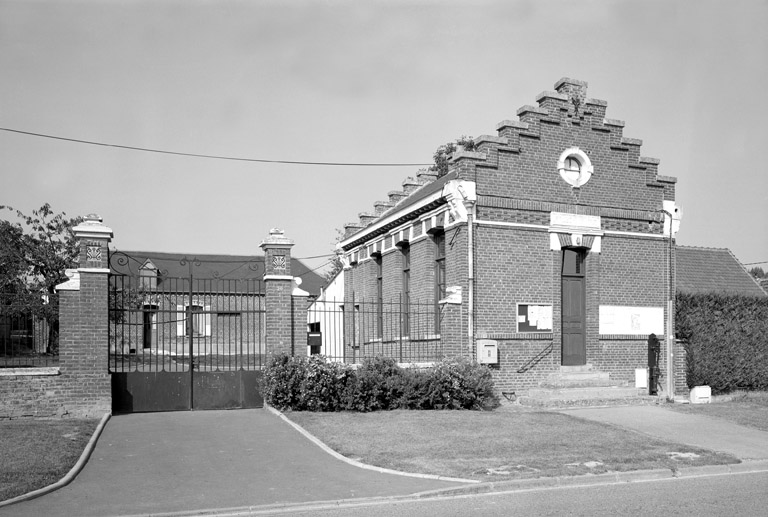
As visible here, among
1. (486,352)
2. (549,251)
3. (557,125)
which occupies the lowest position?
(486,352)

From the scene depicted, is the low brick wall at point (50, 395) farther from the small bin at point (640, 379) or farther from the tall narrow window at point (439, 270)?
the small bin at point (640, 379)

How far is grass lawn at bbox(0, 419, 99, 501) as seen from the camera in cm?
961

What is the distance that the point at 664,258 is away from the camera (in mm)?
20828

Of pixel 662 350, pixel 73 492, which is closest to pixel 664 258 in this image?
Result: pixel 662 350

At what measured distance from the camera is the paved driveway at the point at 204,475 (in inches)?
360

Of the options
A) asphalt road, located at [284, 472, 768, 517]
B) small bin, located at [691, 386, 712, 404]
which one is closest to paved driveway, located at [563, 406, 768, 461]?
small bin, located at [691, 386, 712, 404]

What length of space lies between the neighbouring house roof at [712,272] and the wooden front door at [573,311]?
20.2 ft

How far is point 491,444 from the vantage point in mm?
12844

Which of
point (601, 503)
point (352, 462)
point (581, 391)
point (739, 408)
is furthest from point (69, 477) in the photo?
point (739, 408)

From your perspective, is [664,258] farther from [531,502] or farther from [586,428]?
[531,502]

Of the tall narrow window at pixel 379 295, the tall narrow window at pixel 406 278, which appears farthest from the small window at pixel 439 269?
the tall narrow window at pixel 379 295

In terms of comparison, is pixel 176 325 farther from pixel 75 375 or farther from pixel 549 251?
pixel 549 251

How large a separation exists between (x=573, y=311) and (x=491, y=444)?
795 centimetres

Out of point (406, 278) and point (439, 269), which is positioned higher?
point (439, 269)
